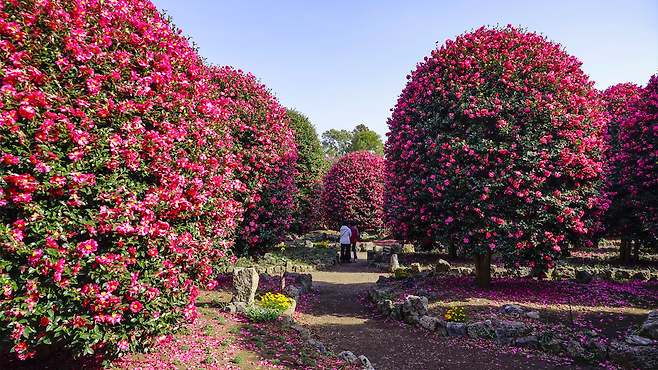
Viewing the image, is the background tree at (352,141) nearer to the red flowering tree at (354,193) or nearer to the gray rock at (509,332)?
the red flowering tree at (354,193)

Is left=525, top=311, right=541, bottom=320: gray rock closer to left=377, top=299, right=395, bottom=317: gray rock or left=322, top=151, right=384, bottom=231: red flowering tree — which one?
left=377, top=299, right=395, bottom=317: gray rock

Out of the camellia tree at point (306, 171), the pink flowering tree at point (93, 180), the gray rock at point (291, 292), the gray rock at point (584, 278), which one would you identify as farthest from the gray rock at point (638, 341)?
the camellia tree at point (306, 171)

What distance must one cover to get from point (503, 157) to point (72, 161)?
852cm

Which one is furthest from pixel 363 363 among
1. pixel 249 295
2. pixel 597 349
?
pixel 597 349

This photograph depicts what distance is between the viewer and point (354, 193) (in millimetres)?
23188

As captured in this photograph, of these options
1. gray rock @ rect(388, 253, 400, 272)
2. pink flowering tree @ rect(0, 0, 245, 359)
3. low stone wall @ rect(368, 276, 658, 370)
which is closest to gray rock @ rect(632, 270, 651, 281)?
low stone wall @ rect(368, 276, 658, 370)

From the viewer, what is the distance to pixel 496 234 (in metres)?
8.63

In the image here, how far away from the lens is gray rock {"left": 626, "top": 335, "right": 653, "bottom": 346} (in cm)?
607

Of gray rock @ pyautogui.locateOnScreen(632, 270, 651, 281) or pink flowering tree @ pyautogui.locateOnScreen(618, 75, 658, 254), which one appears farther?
gray rock @ pyautogui.locateOnScreen(632, 270, 651, 281)

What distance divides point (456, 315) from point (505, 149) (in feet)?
13.1

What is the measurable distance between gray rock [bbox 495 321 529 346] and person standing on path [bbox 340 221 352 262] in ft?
31.0

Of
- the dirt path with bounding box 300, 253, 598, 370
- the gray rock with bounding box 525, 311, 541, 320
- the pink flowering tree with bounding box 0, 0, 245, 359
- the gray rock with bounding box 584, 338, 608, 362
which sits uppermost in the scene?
the pink flowering tree with bounding box 0, 0, 245, 359

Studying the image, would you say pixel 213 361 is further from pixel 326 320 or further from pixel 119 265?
pixel 326 320

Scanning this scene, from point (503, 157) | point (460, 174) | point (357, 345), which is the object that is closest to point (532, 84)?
point (503, 157)
